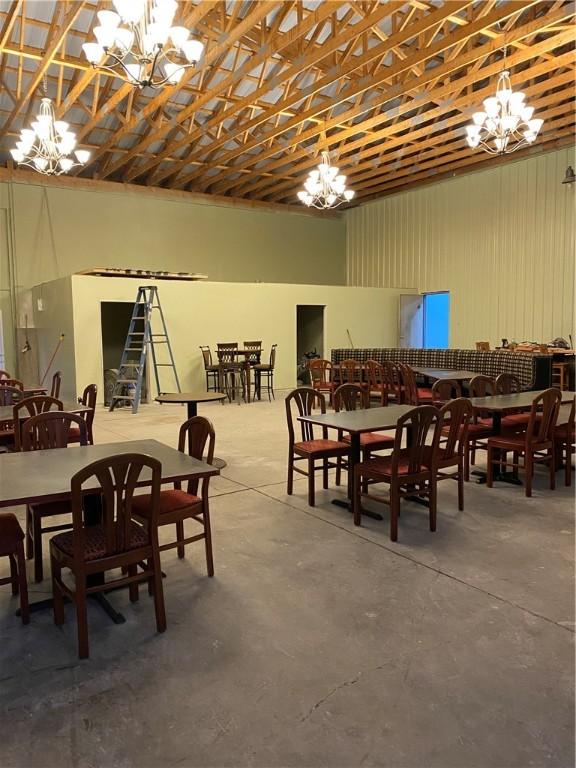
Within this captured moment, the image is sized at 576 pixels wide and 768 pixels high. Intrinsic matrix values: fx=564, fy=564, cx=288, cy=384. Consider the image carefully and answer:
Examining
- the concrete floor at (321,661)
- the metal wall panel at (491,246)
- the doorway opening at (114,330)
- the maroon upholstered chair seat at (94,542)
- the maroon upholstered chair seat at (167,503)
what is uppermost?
the metal wall panel at (491,246)

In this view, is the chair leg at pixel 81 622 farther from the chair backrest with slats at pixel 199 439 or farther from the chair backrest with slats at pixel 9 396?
the chair backrest with slats at pixel 9 396

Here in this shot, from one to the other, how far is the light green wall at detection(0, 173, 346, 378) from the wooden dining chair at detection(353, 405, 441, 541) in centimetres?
853

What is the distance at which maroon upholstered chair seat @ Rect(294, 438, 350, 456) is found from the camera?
14.2 feet

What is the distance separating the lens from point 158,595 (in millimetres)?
2520

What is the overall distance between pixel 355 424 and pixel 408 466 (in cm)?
53

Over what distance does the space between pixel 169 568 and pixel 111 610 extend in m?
0.56

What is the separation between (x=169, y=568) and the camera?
321 centimetres

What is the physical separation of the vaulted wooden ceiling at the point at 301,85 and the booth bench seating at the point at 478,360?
3874 mm

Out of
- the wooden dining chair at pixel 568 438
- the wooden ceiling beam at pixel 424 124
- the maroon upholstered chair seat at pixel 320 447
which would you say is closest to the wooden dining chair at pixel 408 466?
the maroon upholstered chair seat at pixel 320 447

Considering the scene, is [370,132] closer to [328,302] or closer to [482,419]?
[328,302]

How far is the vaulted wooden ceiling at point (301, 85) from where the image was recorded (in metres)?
6.76

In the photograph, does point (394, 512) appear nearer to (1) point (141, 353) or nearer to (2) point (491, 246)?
(1) point (141, 353)

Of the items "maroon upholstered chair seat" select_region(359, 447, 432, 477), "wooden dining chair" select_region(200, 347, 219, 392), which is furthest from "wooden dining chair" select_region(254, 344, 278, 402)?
"maroon upholstered chair seat" select_region(359, 447, 432, 477)

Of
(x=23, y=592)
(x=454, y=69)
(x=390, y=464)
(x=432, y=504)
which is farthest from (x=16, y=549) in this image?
(x=454, y=69)
